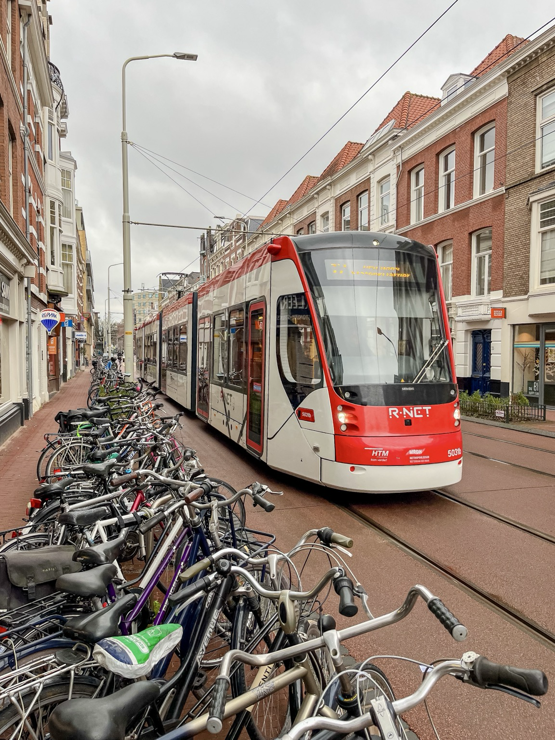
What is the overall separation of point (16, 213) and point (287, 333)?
31.8ft

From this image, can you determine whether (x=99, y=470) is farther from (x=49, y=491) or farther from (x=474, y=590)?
(x=474, y=590)

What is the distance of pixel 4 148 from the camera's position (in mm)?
11070

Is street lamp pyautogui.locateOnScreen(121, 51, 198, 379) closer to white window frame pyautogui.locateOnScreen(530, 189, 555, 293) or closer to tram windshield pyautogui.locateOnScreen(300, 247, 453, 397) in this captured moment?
tram windshield pyautogui.locateOnScreen(300, 247, 453, 397)

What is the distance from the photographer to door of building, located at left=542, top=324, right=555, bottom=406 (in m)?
16.2

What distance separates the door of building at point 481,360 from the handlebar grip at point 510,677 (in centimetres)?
1874

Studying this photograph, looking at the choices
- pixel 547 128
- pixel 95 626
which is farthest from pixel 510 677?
pixel 547 128

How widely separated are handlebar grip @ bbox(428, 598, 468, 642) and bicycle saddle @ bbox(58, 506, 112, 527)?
245 centimetres

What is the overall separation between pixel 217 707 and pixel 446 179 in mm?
22522

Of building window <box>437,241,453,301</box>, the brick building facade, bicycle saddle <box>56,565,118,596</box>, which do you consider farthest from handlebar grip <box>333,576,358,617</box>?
building window <box>437,241,453,301</box>

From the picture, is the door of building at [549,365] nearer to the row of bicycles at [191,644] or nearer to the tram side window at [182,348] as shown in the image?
the tram side window at [182,348]

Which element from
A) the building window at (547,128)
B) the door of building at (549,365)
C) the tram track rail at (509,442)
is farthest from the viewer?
the door of building at (549,365)

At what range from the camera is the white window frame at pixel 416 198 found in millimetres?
22312

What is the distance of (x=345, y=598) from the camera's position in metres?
1.63

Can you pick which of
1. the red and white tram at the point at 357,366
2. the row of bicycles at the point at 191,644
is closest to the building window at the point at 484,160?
the red and white tram at the point at 357,366
